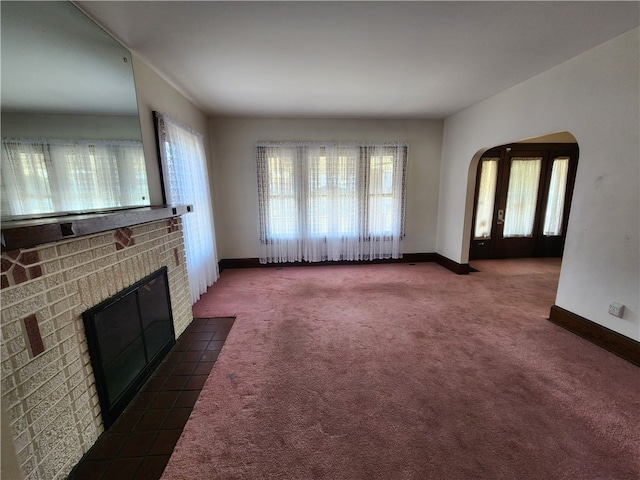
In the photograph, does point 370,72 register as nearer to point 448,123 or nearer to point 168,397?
point 448,123

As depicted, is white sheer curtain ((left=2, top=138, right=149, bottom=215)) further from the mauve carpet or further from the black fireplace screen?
the mauve carpet

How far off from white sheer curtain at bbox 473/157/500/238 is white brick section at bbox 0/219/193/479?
5.47 m

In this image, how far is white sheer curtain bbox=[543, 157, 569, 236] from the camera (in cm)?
479

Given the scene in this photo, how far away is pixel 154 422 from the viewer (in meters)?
1.58

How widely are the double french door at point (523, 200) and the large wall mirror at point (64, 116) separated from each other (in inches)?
207

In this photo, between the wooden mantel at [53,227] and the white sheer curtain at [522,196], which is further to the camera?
the white sheer curtain at [522,196]

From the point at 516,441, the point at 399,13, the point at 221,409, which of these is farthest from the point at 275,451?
the point at 399,13

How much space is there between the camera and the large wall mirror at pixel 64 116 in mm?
1212

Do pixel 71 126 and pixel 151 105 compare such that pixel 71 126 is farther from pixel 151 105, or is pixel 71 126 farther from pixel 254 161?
pixel 254 161

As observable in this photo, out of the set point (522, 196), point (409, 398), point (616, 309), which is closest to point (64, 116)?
point (409, 398)

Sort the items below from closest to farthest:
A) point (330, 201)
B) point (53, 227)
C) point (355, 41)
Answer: point (53, 227) < point (355, 41) < point (330, 201)

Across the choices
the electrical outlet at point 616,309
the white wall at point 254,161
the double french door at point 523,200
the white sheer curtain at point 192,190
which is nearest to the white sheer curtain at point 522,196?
the double french door at point 523,200

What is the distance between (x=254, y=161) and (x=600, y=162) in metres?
4.08

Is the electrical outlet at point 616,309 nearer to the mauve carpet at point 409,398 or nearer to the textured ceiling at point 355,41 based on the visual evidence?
the mauve carpet at point 409,398
